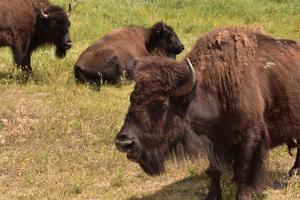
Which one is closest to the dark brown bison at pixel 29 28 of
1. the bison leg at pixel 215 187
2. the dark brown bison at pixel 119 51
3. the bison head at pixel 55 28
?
the bison head at pixel 55 28

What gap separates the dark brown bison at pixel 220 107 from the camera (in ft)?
15.1

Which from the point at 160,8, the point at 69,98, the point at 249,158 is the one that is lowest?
the point at 160,8

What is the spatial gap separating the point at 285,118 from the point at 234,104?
2.45 ft

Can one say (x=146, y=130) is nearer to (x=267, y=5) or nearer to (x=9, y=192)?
(x=9, y=192)

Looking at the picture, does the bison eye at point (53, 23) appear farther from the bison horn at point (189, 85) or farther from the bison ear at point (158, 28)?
the bison horn at point (189, 85)

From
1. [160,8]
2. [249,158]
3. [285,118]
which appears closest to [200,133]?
[249,158]

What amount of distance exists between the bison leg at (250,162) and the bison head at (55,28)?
758 cm

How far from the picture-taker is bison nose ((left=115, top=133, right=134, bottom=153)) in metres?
4.52

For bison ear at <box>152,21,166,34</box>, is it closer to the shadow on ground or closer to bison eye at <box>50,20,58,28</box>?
bison eye at <box>50,20,58,28</box>

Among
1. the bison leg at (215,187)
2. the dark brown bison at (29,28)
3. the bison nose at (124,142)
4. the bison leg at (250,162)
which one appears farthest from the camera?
the dark brown bison at (29,28)

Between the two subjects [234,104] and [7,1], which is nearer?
[234,104]

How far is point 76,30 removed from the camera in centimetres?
1491

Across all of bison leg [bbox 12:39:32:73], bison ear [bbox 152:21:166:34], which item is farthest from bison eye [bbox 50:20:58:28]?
bison ear [bbox 152:21:166:34]

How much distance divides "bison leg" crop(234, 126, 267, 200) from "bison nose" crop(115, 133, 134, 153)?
1124mm
